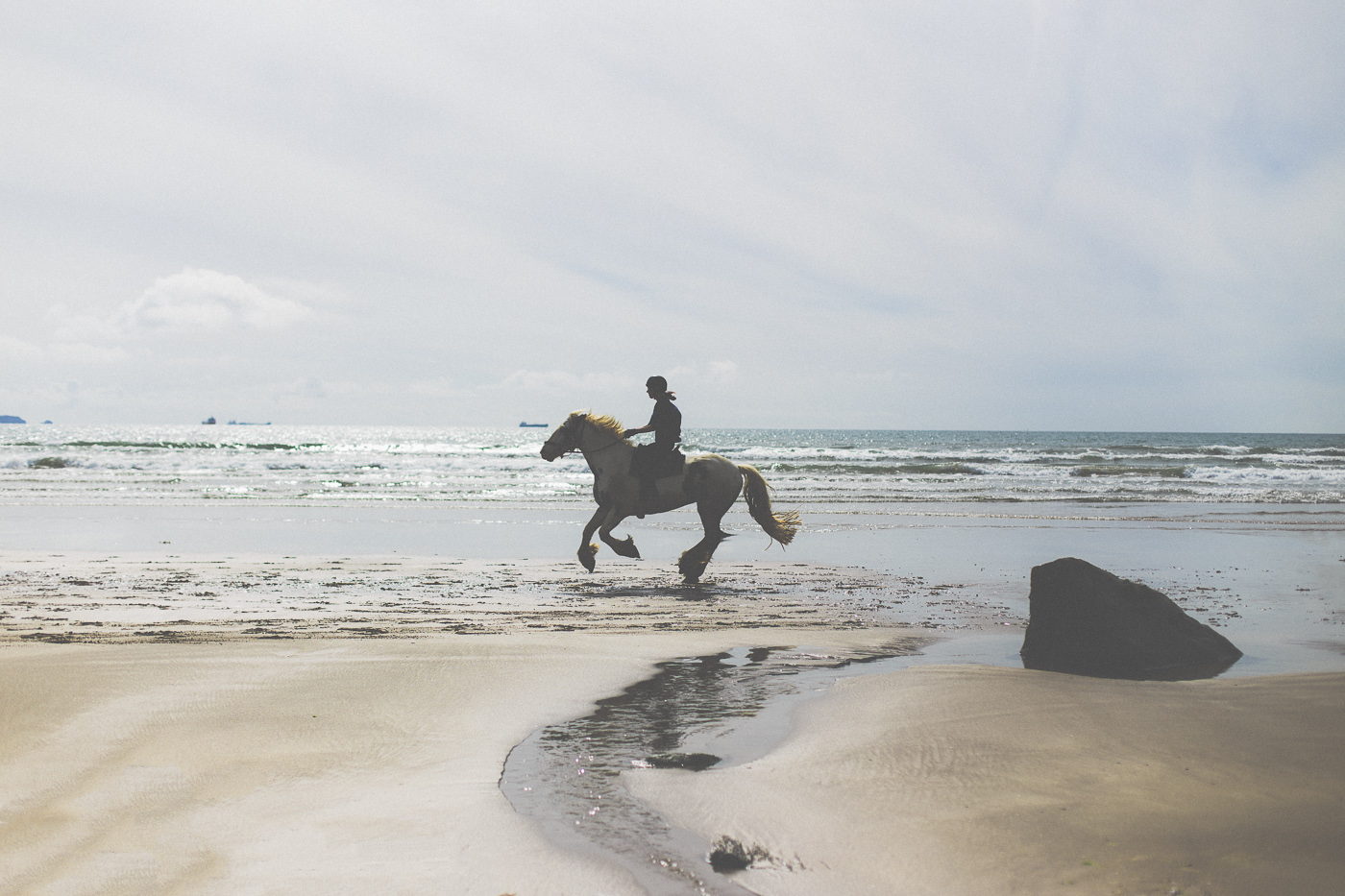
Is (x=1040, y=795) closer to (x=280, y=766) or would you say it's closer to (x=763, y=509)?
(x=280, y=766)

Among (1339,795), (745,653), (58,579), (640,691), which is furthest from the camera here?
(58,579)

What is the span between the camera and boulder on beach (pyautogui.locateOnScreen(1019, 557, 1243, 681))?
5199mm

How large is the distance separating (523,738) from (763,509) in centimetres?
711

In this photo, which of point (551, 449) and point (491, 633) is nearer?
point (491, 633)

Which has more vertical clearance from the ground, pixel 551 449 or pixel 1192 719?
pixel 551 449

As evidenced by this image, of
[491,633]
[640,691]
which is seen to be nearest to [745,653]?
[640,691]

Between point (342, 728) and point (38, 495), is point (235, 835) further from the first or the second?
point (38, 495)

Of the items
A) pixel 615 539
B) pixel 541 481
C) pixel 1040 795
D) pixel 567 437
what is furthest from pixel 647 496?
pixel 541 481

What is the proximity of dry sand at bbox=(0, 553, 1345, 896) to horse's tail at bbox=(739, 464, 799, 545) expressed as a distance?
4.42 metres

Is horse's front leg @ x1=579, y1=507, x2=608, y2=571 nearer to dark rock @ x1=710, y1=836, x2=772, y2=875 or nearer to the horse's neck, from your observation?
the horse's neck

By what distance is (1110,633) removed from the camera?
17.3 ft

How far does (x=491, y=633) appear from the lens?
6305 mm

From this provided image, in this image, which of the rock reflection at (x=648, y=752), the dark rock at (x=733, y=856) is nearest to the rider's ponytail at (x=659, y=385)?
the rock reflection at (x=648, y=752)

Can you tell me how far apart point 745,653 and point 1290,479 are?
34.9 metres
